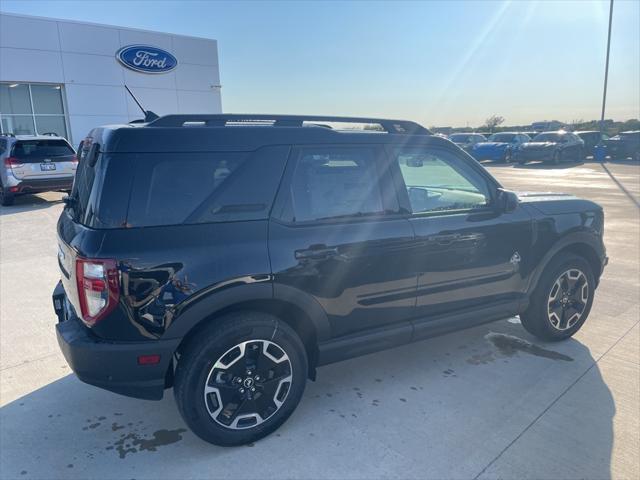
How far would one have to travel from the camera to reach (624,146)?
83.9 feet

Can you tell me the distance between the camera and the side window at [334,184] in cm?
286

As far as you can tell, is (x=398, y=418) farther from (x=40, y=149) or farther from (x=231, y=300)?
(x=40, y=149)

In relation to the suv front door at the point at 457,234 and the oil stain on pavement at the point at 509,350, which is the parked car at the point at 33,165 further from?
the oil stain on pavement at the point at 509,350

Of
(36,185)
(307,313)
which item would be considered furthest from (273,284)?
(36,185)

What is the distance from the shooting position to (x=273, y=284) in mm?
2648

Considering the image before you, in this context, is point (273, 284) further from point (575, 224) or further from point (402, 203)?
point (575, 224)

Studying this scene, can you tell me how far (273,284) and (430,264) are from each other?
1.21 meters

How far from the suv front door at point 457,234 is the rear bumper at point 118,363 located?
5.73ft

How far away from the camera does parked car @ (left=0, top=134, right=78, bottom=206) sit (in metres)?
10.8

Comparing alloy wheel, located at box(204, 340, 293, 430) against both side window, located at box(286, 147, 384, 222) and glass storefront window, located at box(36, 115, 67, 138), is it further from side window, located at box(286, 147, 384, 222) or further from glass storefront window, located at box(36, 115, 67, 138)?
glass storefront window, located at box(36, 115, 67, 138)

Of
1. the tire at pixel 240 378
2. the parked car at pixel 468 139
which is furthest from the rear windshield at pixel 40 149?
the parked car at pixel 468 139

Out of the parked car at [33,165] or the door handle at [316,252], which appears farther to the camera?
the parked car at [33,165]

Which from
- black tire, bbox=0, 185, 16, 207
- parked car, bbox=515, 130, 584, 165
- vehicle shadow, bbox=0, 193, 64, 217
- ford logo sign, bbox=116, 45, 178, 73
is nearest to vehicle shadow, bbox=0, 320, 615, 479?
vehicle shadow, bbox=0, 193, 64, 217

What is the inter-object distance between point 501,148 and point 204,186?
25255mm
